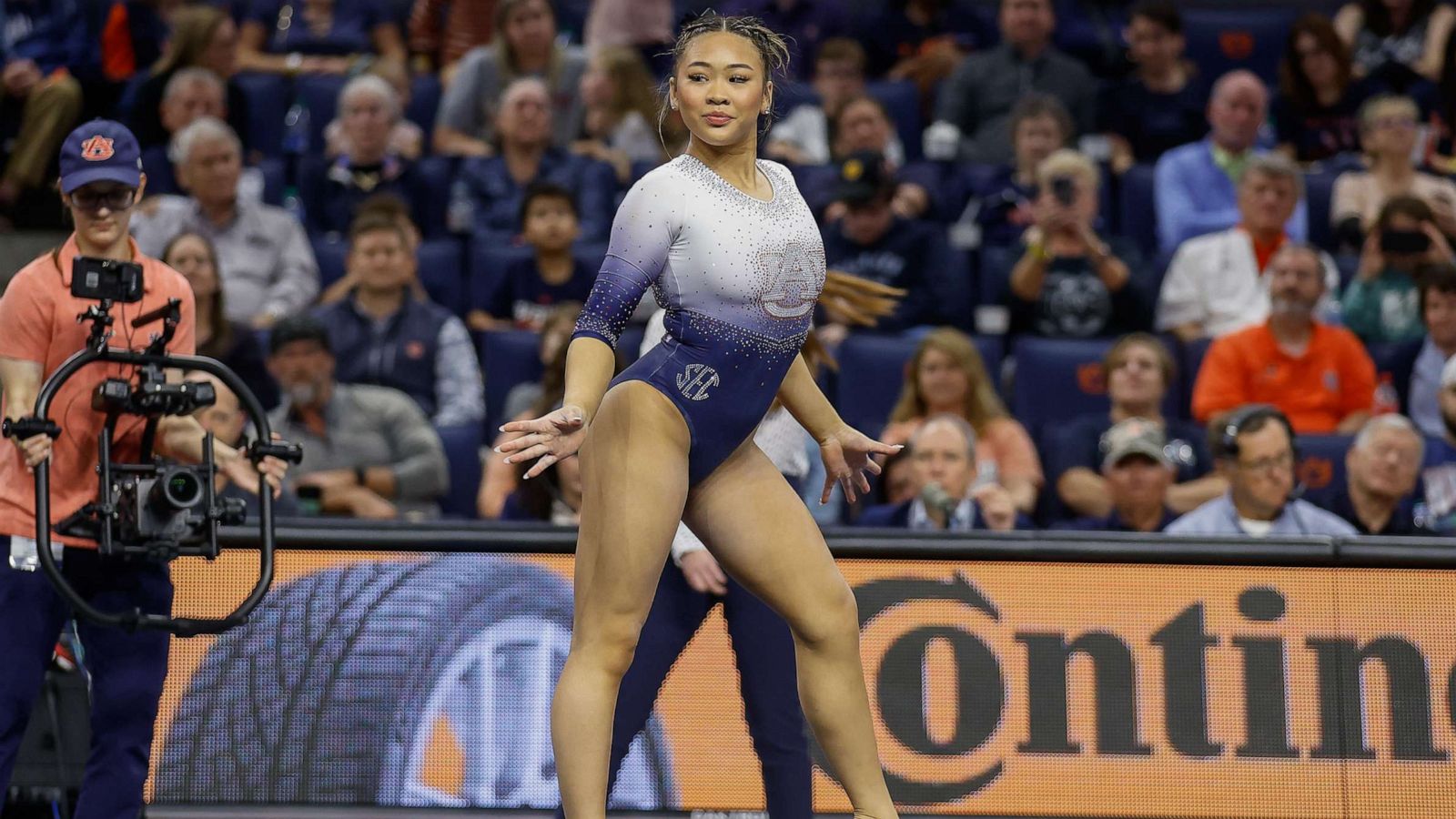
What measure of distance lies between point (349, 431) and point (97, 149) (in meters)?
2.72

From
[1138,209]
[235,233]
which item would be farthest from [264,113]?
[1138,209]

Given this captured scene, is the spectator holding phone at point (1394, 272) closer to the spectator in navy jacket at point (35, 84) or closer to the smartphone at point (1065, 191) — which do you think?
the smartphone at point (1065, 191)

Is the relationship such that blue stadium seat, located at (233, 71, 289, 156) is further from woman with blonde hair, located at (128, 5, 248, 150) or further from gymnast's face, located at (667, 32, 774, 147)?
gymnast's face, located at (667, 32, 774, 147)

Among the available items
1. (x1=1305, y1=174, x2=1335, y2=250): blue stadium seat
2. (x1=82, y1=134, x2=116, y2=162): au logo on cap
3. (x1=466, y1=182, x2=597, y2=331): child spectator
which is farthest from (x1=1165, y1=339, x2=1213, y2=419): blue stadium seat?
(x1=82, y1=134, x2=116, y2=162): au logo on cap

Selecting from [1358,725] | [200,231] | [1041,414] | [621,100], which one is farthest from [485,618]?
[621,100]

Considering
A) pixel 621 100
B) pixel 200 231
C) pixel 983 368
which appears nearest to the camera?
pixel 983 368

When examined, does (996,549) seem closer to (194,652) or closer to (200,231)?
(194,652)

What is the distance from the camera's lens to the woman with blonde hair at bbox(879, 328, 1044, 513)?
6.64m

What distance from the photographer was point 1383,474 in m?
6.14

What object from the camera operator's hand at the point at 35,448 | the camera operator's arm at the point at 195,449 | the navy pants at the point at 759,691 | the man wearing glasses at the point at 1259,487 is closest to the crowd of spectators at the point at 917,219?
the man wearing glasses at the point at 1259,487

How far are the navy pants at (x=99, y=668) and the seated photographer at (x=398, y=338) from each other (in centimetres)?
308

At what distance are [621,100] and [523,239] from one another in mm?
1230

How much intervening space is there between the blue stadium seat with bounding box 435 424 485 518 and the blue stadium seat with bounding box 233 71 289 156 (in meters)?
2.90

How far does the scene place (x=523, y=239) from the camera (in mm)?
7891
